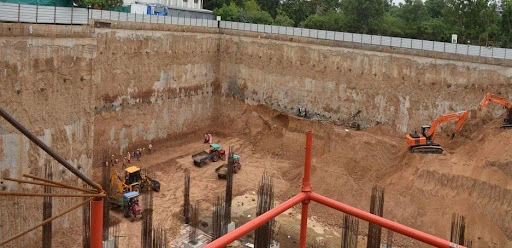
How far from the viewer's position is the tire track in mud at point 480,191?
59.3 ft

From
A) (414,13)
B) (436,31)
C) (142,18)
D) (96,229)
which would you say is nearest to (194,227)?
(142,18)

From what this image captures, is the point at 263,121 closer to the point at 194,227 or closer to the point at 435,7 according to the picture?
the point at 194,227

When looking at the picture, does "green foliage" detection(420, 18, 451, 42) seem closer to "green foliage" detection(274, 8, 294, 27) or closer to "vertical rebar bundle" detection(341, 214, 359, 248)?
"green foliage" detection(274, 8, 294, 27)

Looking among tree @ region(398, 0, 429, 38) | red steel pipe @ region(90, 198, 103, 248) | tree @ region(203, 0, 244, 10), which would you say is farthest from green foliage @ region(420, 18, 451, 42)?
red steel pipe @ region(90, 198, 103, 248)

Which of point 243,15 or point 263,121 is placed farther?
point 243,15

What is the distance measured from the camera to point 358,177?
23016mm

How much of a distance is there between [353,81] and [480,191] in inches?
400

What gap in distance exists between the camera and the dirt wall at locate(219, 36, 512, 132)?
24.2 metres

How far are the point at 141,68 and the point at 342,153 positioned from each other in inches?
445

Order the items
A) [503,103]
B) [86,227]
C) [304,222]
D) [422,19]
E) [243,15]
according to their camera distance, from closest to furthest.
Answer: [304,222]
[86,227]
[503,103]
[422,19]
[243,15]

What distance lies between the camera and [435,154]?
21297 mm

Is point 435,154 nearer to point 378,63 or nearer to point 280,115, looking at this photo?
point 378,63

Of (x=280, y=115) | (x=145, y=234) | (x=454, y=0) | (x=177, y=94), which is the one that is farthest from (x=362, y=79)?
(x=145, y=234)

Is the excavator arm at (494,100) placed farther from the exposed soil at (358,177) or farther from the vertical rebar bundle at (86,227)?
the vertical rebar bundle at (86,227)
